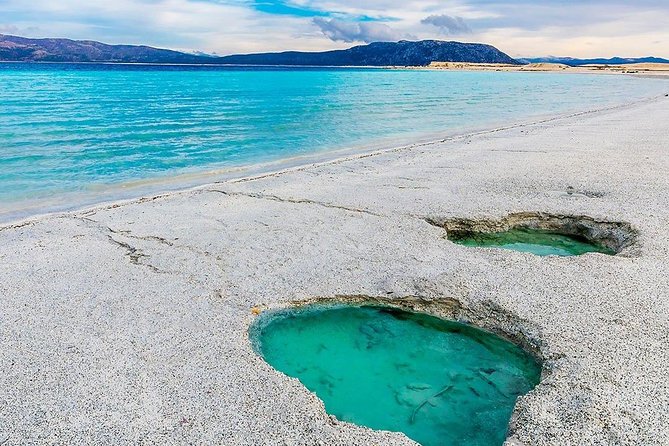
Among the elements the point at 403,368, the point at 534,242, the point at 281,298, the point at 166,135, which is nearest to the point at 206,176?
the point at 166,135

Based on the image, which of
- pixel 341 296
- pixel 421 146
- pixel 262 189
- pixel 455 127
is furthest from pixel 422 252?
pixel 455 127

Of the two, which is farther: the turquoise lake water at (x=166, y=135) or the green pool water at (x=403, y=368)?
the turquoise lake water at (x=166, y=135)

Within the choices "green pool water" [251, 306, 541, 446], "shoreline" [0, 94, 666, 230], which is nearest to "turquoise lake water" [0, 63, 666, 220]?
"shoreline" [0, 94, 666, 230]

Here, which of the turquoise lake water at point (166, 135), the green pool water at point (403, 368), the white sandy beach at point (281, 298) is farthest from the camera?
the turquoise lake water at point (166, 135)

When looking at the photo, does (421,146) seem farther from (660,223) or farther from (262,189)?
(660,223)

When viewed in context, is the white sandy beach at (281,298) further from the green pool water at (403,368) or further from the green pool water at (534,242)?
the green pool water at (534,242)

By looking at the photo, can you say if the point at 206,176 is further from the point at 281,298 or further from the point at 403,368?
the point at 403,368

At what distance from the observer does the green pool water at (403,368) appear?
417cm

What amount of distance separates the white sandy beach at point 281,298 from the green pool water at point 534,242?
1.61 ft

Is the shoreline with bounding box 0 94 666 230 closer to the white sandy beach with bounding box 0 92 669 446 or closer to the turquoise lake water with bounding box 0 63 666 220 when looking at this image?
the turquoise lake water with bounding box 0 63 666 220

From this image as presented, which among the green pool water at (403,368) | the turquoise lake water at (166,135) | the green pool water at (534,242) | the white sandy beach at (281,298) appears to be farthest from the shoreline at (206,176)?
the green pool water at (403,368)

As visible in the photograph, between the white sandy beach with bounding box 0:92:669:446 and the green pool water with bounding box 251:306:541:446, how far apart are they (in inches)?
9.4

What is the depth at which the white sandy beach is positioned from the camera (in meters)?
3.91

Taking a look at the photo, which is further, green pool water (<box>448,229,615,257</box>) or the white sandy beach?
green pool water (<box>448,229,615,257</box>)
